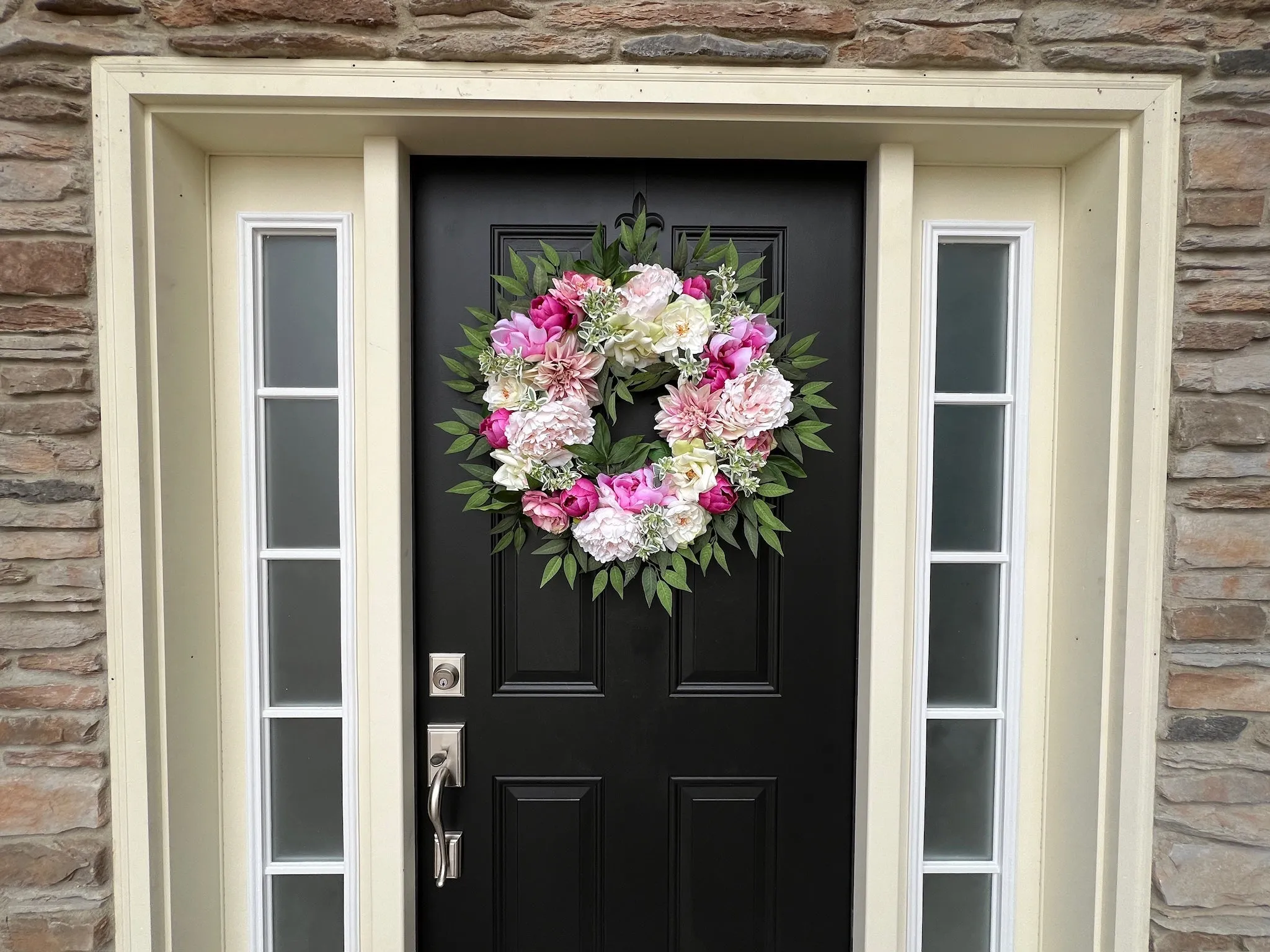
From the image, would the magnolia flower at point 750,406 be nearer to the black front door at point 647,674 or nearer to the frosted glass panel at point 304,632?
the black front door at point 647,674

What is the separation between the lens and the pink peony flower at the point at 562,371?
1.40 m

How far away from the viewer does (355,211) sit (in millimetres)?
1470

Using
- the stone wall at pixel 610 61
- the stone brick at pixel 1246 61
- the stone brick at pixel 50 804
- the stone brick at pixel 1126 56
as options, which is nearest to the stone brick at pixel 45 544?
the stone wall at pixel 610 61

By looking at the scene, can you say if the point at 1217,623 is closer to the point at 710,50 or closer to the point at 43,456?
the point at 710,50

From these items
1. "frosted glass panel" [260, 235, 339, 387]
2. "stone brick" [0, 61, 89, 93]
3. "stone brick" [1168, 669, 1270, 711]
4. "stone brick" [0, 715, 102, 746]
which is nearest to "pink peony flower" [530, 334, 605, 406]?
"frosted glass panel" [260, 235, 339, 387]

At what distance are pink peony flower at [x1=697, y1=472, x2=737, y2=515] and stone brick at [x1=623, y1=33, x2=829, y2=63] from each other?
79 centimetres

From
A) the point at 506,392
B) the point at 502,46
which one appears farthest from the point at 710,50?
the point at 506,392

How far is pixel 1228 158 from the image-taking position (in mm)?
1285

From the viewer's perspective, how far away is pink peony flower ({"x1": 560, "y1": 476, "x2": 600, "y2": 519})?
1.42m

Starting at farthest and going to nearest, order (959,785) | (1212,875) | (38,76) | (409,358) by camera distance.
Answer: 1. (959,785)
2. (409,358)
3. (1212,875)
4. (38,76)

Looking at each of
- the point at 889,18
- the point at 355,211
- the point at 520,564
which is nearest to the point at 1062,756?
the point at 520,564

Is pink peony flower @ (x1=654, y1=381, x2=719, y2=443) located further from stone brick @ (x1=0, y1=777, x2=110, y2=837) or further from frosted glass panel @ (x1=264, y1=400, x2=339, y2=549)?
stone brick @ (x1=0, y1=777, x2=110, y2=837)

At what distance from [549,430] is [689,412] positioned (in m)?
0.29

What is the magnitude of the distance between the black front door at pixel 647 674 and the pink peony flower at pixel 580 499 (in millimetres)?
174
